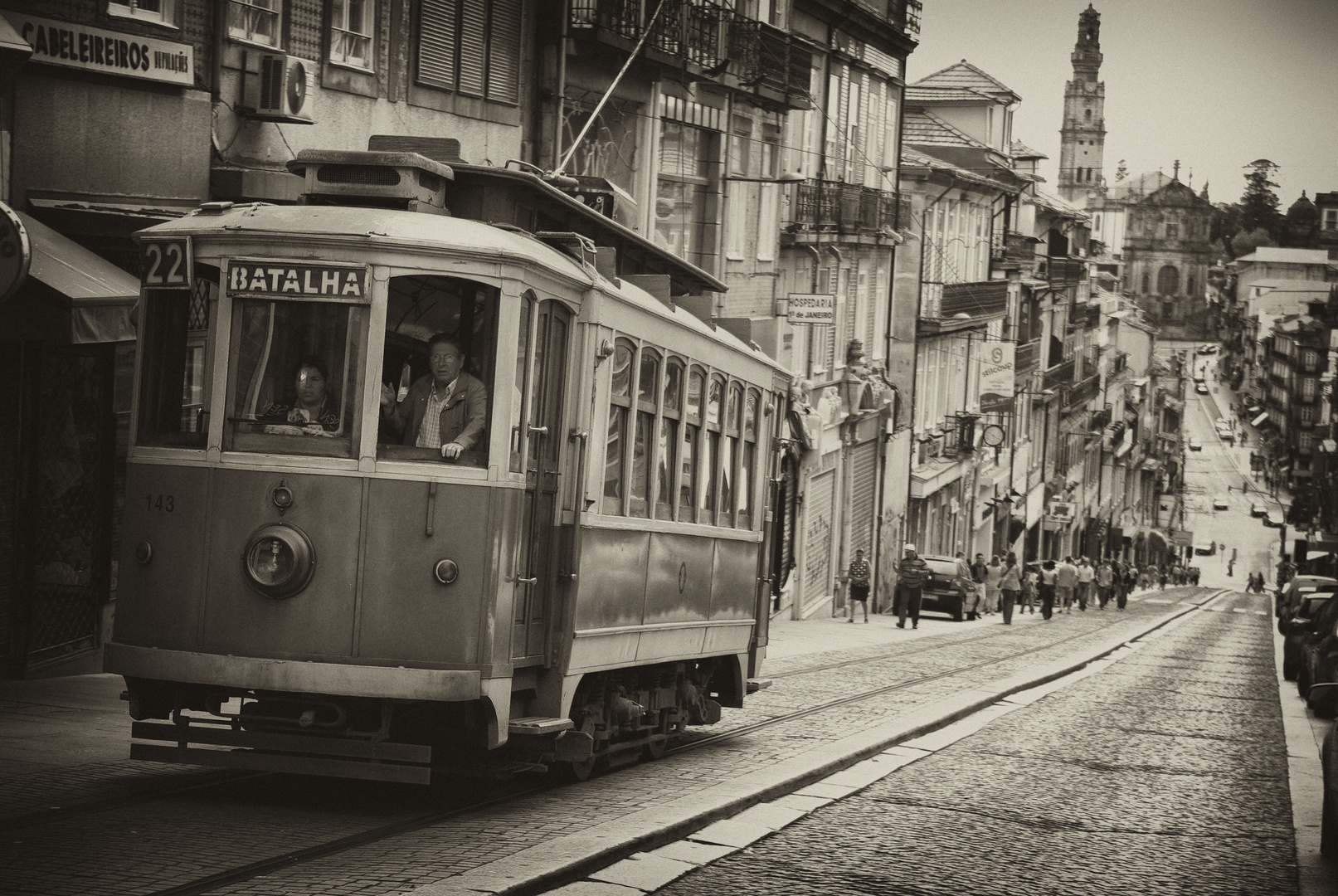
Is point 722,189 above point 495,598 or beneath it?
above

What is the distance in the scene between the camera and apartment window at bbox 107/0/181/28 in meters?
16.5

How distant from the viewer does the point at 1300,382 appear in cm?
15475

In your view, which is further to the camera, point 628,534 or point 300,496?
point 628,534

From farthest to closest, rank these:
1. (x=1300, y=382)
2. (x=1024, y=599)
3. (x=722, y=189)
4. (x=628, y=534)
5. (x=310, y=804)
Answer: (x=1300, y=382)
(x=1024, y=599)
(x=722, y=189)
(x=628, y=534)
(x=310, y=804)

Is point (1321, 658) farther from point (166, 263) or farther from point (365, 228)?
point (166, 263)

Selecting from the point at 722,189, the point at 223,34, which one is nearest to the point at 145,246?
the point at 223,34

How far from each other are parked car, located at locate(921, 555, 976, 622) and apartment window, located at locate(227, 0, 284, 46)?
27.5 meters

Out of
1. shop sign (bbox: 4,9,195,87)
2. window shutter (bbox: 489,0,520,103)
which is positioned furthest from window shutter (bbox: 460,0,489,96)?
shop sign (bbox: 4,9,195,87)

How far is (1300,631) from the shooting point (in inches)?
1117

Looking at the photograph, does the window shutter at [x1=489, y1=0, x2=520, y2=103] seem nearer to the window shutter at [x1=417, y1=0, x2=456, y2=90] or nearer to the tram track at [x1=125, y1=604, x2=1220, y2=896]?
the window shutter at [x1=417, y1=0, x2=456, y2=90]

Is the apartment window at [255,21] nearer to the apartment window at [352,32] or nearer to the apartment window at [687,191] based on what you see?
the apartment window at [352,32]

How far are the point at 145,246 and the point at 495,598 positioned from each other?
8.96 ft

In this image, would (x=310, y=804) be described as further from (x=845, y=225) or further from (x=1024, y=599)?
(x=1024, y=599)

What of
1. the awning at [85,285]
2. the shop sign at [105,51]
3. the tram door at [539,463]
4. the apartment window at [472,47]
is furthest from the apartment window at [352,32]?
the tram door at [539,463]
